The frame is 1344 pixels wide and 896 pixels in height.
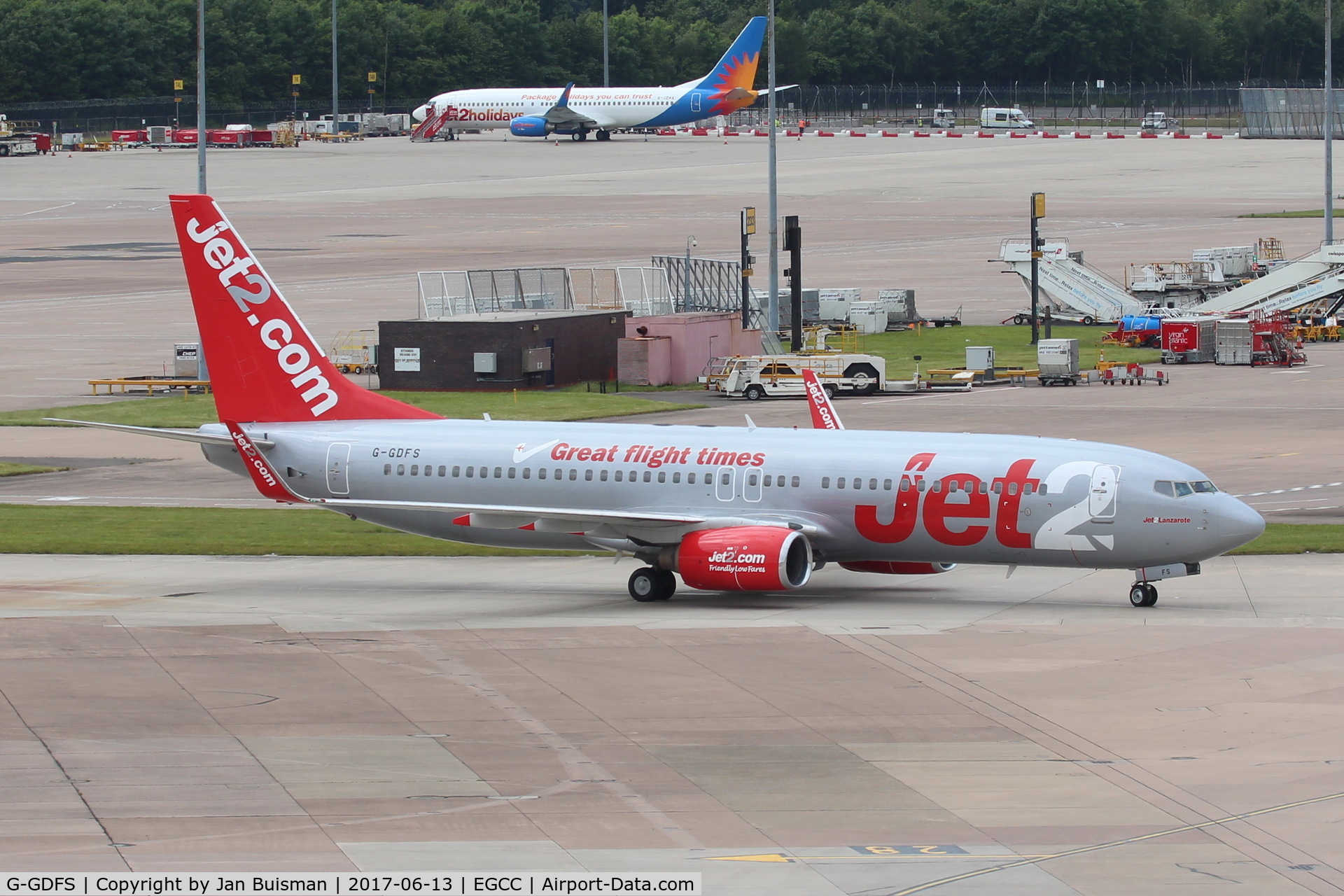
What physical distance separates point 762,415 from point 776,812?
5028 centimetres

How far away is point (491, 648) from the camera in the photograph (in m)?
38.3

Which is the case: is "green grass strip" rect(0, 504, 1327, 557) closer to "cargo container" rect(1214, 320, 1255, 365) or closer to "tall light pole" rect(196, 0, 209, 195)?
"tall light pole" rect(196, 0, 209, 195)

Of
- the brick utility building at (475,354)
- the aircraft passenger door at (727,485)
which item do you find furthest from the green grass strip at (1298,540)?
the brick utility building at (475,354)

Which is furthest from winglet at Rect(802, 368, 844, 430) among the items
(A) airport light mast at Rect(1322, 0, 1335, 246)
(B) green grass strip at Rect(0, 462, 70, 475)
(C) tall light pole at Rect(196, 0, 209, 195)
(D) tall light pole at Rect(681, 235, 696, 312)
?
(A) airport light mast at Rect(1322, 0, 1335, 246)

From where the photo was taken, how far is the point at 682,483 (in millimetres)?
43938

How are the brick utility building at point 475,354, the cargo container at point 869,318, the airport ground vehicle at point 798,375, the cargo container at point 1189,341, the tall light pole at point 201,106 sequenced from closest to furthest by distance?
the tall light pole at point 201,106 → the airport ground vehicle at point 798,375 → the brick utility building at point 475,354 → the cargo container at point 1189,341 → the cargo container at point 869,318

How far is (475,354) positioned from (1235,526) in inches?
1911

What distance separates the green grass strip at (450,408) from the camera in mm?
75000

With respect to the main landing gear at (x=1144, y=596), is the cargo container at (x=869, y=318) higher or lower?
higher

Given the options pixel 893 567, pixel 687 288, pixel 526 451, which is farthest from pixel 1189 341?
pixel 526 451

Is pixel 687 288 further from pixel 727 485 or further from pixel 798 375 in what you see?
pixel 727 485

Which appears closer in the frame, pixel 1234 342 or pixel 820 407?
pixel 820 407

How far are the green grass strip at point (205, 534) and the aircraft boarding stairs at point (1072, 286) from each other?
5564 centimetres

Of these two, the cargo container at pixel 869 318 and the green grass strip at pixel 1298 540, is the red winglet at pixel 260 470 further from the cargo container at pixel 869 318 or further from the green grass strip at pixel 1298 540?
the cargo container at pixel 869 318
